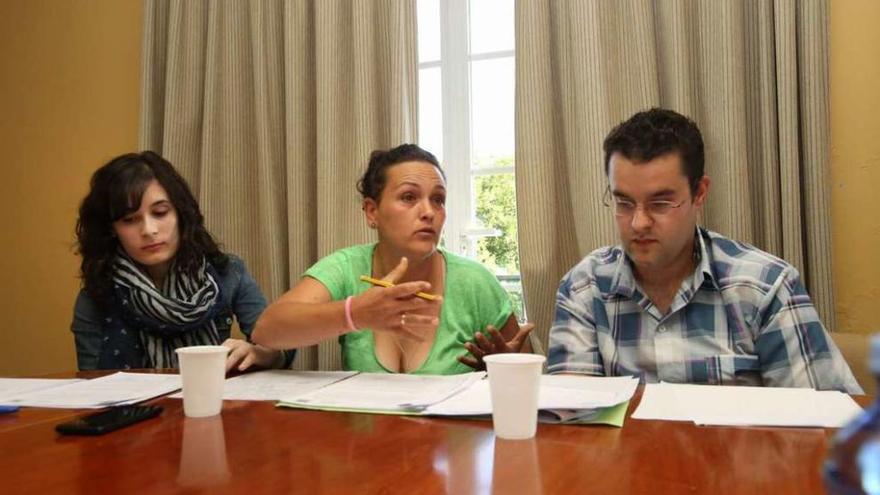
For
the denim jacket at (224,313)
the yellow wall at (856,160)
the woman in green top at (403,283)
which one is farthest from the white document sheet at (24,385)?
the yellow wall at (856,160)

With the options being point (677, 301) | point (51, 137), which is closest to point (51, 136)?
point (51, 137)

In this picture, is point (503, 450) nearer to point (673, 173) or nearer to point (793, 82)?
point (673, 173)

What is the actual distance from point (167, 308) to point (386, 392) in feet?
2.77

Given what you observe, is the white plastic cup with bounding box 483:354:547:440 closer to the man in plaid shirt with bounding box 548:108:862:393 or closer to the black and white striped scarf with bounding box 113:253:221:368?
the man in plaid shirt with bounding box 548:108:862:393

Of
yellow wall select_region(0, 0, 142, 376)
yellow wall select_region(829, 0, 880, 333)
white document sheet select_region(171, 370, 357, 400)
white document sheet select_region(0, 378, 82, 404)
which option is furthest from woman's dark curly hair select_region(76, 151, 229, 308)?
yellow wall select_region(829, 0, 880, 333)

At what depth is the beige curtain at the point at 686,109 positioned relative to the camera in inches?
73.8

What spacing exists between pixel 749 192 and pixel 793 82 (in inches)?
12.9

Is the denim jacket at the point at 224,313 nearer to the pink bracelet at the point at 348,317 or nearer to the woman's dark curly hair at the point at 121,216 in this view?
the woman's dark curly hair at the point at 121,216

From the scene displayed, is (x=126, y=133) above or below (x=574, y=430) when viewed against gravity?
above

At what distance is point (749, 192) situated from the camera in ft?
6.37

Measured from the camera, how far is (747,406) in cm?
98

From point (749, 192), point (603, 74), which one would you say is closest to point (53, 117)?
point (603, 74)

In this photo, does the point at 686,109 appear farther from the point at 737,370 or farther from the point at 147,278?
the point at 147,278

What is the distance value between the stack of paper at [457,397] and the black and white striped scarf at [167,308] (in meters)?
0.67
